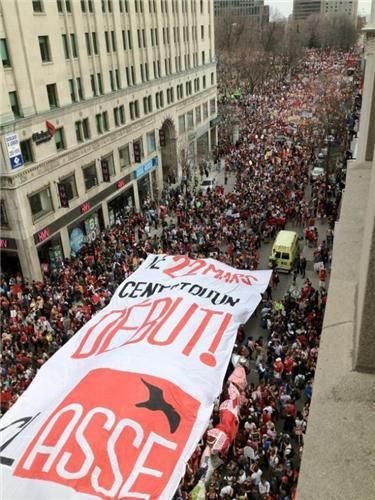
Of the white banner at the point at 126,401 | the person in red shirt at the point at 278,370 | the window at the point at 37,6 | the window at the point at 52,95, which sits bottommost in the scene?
the person in red shirt at the point at 278,370

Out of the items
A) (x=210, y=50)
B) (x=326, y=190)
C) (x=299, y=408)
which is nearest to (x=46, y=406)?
(x=299, y=408)

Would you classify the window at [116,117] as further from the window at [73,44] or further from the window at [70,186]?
the window at [70,186]

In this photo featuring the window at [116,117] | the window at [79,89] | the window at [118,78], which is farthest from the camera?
the window at [118,78]

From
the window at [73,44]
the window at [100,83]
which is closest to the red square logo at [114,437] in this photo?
the window at [73,44]

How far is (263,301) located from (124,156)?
69.5 ft

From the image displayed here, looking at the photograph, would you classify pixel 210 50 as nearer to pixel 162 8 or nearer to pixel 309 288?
pixel 162 8

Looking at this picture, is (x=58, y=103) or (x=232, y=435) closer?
(x=232, y=435)

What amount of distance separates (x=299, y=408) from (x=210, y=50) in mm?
49940

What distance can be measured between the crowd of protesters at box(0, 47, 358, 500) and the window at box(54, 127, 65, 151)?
6.88m

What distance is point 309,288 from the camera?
23.0m

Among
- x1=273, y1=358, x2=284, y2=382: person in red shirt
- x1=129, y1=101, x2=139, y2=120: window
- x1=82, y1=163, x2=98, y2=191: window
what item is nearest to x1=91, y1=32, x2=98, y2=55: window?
x1=129, y1=101, x2=139, y2=120: window

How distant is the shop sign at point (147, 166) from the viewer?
41.0m

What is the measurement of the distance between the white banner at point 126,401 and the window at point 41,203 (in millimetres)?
12792

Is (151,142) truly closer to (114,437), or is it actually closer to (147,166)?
(147,166)
